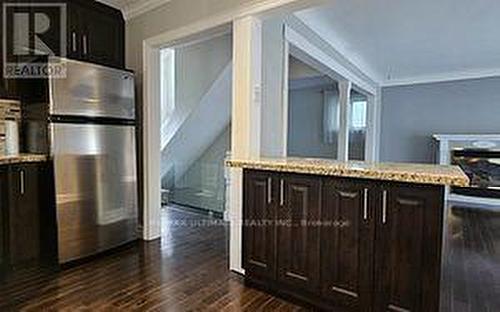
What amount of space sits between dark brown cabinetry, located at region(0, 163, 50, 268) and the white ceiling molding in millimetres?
1837

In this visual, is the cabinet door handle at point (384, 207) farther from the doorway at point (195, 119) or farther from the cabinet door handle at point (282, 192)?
the doorway at point (195, 119)

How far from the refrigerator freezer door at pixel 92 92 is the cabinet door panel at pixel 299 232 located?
1.78 meters

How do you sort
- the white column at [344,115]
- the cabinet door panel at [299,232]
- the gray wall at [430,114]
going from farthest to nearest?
the gray wall at [430,114] < the white column at [344,115] < the cabinet door panel at [299,232]

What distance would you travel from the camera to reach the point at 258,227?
246 cm

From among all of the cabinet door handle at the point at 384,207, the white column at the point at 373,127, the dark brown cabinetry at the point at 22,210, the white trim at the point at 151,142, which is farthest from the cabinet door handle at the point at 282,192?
the white column at the point at 373,127

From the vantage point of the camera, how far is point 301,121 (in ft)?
27.3

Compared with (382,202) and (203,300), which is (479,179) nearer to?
(382,202)

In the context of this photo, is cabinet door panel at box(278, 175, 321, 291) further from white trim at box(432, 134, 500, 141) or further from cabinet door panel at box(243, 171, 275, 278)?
white trim at box(432, 134, 500, 141)

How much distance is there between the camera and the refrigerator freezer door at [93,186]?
270cm

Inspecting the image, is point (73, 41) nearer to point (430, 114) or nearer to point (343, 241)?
point (343, 241)

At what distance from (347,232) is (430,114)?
21.0ft

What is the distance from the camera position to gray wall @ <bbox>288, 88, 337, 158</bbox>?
798cm

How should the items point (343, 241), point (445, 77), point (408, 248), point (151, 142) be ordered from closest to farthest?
1. point (408, 248)
2. point (343, 241)
3. point (151, 142)
4. point (445, 77)

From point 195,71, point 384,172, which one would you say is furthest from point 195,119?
point 384,172
